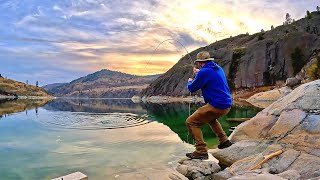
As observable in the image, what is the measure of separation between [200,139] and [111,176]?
307 cm

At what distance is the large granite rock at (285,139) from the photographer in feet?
30.1

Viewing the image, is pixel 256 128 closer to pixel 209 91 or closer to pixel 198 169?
pixel 209 91

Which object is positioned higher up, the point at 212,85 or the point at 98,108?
the point at 212,85

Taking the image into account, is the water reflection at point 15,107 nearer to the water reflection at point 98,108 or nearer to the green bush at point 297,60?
the water reflection at point 98,108

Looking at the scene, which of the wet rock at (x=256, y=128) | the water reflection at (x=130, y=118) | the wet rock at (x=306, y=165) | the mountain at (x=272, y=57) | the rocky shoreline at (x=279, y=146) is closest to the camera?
the wet rock at (x=306, y=165)

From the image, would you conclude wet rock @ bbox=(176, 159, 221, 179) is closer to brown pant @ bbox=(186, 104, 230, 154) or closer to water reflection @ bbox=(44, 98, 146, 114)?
brown pant @ bbox=(186, 104, 230, 154)

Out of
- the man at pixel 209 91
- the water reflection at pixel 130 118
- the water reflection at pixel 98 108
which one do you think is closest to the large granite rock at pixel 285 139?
the man at pixel 209 91

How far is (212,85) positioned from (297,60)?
96357 mm

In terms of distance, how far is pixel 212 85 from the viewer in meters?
10.3

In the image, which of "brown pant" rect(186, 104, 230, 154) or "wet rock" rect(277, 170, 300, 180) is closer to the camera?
"wet rock" rect(277, 170, 300, 180)

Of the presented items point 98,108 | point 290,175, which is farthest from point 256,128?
point 98,108

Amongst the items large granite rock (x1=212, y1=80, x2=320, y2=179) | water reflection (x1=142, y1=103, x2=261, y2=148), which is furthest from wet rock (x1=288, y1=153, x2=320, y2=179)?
water reflection (x1=142, y1=103, x2=261, y2=148)

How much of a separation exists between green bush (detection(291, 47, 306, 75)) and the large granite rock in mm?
91665

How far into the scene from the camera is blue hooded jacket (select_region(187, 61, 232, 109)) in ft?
33.8
